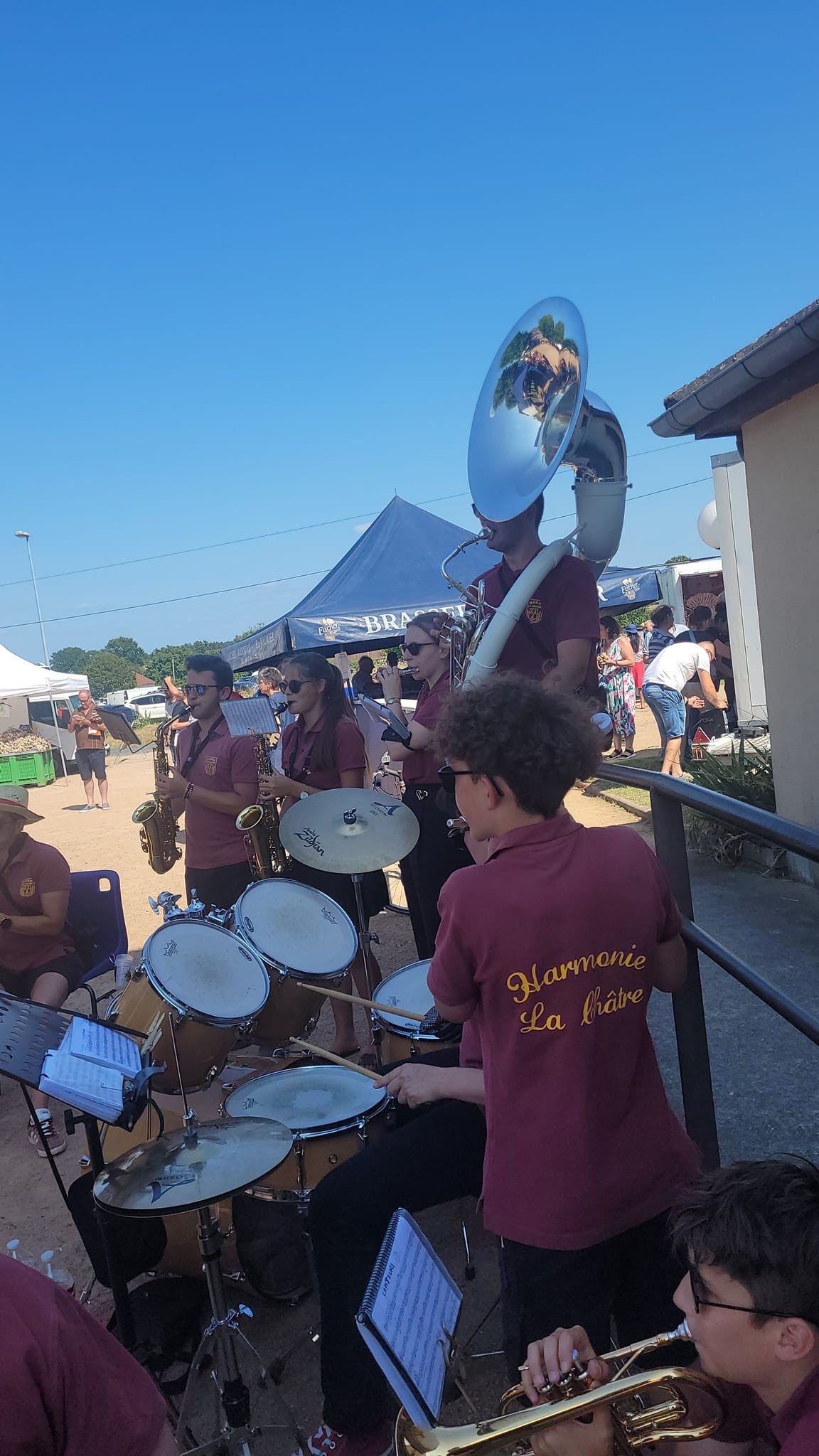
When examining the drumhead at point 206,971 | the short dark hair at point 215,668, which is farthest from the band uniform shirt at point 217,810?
the drumhead at point 206,971

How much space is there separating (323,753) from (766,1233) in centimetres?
350

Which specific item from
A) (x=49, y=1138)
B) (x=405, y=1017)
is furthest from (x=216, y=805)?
(x=405, y=1017)

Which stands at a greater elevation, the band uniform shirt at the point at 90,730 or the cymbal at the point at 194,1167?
the band uniform shirt at the point at 90,730

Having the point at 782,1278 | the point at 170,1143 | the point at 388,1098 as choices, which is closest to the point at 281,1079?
the point at 388,1098

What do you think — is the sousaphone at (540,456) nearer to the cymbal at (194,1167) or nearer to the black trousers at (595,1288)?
the cymbal at (194,1167)

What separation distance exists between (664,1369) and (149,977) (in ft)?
6.38

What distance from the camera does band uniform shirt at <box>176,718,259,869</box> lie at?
4664 millimetres

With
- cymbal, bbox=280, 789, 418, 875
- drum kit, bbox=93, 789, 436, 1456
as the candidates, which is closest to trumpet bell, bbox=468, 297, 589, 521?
cymbal, bbox=280, 789, 418, 875

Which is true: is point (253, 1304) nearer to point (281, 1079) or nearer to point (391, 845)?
point (281, 1079)

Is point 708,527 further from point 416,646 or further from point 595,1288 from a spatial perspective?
point 595,1288

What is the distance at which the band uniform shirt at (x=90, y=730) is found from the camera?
1600 cm

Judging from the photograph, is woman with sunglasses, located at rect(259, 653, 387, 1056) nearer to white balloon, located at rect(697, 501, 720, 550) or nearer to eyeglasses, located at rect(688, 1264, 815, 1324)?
eyeglasses, located at rect(688, 1264, 815, 1324)

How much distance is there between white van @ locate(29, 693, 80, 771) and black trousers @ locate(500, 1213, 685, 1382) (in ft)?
66.2

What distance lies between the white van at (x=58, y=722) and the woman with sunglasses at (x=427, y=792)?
1752 cm
